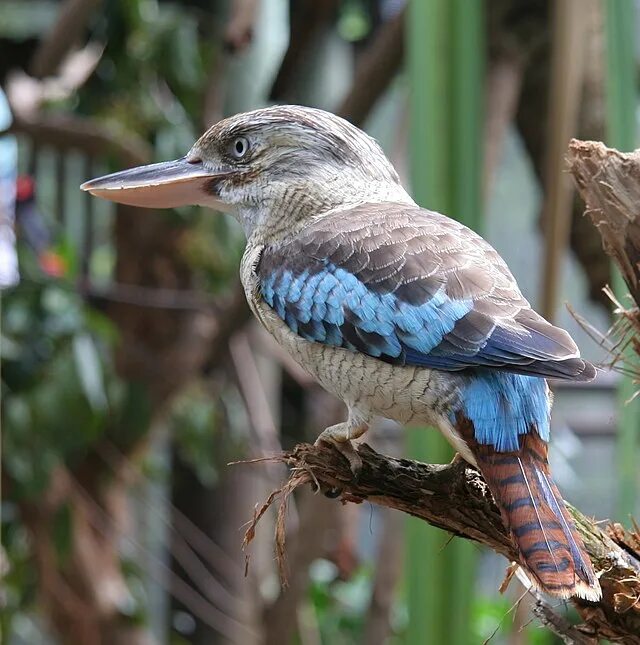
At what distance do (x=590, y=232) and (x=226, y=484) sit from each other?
59.3 inches

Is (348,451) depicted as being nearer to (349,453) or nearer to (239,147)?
(349,453)

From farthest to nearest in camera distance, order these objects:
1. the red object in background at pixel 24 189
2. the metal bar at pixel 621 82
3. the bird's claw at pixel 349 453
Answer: the red object in background at pixel 24 189 → the metal bar at pixel 621 82 → the bird's claw at pixel 349 453

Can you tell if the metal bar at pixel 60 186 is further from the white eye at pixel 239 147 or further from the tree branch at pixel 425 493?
the tree branch at pixel 425 493

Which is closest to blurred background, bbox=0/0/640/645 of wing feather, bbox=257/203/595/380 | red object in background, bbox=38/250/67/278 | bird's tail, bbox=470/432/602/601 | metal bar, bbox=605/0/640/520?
red object in background, bbox=38/250/67/278

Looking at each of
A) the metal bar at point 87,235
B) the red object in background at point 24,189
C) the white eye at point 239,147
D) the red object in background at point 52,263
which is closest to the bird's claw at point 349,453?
the white eye at point 239,147

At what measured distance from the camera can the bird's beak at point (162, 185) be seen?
1.34 metres

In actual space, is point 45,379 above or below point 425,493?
below

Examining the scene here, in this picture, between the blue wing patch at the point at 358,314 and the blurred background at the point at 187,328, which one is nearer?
the blue wing patch at the point at 358,314

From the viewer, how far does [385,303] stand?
3.76ft

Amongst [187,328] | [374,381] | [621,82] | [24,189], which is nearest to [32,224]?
[24,189]

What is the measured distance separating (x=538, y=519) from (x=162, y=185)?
67 cm

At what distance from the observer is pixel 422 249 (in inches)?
45.4

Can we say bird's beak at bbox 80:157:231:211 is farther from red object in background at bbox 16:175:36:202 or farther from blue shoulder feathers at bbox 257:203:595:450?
red object in background at bbox 16:175:36:202

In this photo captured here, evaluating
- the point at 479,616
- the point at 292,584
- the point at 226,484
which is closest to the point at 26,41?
the point at 226,484
